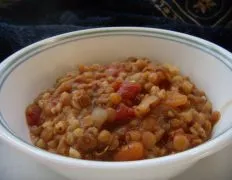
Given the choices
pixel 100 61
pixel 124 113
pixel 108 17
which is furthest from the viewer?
pixel 108 17

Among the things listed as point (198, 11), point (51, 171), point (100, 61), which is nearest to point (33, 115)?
point (51, 171)

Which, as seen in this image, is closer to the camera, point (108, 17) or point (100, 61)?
point (100, 61)

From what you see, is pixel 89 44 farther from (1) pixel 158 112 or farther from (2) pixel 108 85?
(1) pixel 158 112

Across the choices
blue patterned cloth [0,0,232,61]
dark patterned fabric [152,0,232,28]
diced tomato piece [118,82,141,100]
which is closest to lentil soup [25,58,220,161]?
diced tomato piece [118,82,141,100]

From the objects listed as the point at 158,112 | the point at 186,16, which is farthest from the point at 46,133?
the point at 186,16

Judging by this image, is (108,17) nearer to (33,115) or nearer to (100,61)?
(100,61)

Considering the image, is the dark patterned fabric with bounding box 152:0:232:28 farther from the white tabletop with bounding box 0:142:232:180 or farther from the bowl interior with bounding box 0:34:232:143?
the white tabletop with bounding box 0:142:232:180
